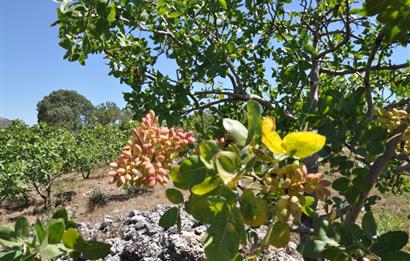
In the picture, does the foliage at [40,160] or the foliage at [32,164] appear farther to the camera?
the foliage at [40,160]

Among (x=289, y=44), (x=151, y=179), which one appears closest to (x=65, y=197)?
(x=289, y=44)

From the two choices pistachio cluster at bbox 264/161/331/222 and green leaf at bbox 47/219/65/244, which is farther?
green leaf at bbox 47/219/65/244

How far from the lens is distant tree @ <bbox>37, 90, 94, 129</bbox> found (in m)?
65.2

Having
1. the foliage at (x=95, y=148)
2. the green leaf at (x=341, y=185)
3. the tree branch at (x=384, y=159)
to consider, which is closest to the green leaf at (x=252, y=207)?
the tree branch at (x=384, y=159)

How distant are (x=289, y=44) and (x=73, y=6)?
4.48 ft

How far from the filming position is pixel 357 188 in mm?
1589

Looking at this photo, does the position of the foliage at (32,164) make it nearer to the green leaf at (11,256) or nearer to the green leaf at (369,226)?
the green leaf at (11,256)

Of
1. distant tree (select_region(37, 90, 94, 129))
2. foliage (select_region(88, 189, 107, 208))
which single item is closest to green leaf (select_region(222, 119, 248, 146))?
foliage (select_region(88, 189, 107, 208))

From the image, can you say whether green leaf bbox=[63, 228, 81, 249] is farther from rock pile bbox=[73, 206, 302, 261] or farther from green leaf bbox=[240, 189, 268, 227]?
rock pile bbox=[73, 206, 302, 261]

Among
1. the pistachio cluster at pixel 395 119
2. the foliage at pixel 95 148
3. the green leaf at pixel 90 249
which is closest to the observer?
the green leaf at pixel 90 249

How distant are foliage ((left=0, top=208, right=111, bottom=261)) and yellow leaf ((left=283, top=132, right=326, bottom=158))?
2.07 ft

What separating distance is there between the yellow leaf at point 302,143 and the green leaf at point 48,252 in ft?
2.14

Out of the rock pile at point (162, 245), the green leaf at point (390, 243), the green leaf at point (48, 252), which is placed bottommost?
the green leaf at point (390, 243)

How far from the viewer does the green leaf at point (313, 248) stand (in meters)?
1.14
